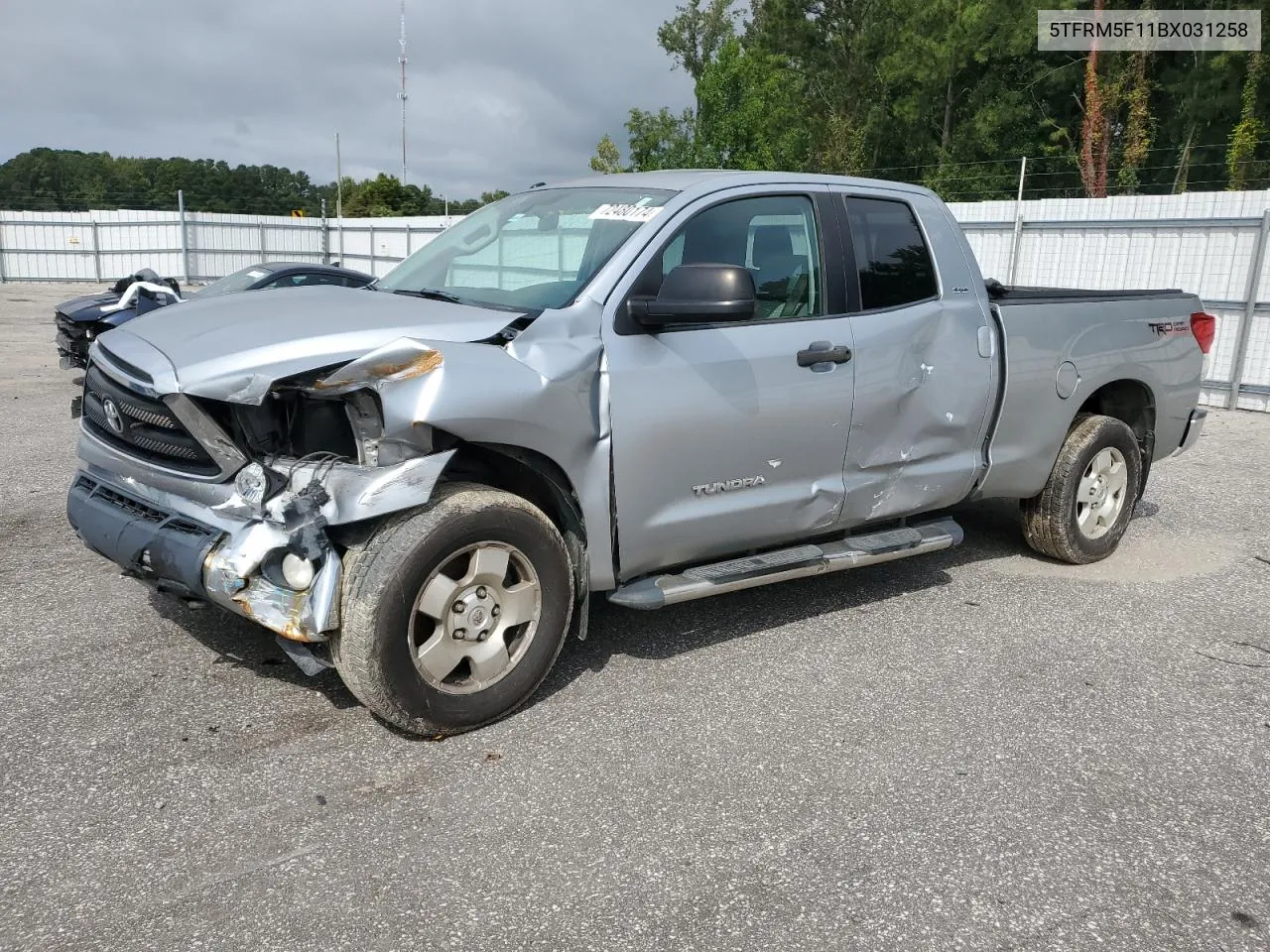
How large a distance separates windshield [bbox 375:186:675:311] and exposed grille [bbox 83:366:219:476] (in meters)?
1.17

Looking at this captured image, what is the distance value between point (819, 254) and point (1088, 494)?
2.34m

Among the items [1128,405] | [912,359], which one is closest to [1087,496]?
[1128,405]

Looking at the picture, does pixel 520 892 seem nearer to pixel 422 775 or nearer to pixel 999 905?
pixel 422 775

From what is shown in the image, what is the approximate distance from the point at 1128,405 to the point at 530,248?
11.8ft

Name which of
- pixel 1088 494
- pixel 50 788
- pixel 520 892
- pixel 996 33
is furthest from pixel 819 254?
pixel 996 33

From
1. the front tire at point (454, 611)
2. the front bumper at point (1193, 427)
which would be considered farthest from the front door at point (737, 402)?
the front bumper at point (1193, 427)

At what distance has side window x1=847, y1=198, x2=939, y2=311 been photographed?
4.50 metres

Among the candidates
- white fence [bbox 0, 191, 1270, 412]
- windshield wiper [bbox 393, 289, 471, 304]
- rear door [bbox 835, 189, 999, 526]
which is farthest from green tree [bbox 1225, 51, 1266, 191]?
windshield wiper [bbox 393, 289, 471, 304]

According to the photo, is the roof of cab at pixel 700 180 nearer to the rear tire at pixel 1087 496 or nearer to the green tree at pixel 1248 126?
the rear tire at pixel 1087 496

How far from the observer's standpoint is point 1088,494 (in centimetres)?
561

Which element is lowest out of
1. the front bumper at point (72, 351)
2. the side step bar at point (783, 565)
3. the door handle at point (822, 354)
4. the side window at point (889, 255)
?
the side step bar at point (783, 565)

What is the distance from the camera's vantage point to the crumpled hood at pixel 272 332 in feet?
10.4

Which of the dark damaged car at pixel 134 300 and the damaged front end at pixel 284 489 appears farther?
the dark damaged car at pixel 134 300

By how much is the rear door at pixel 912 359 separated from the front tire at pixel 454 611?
1.57 m
